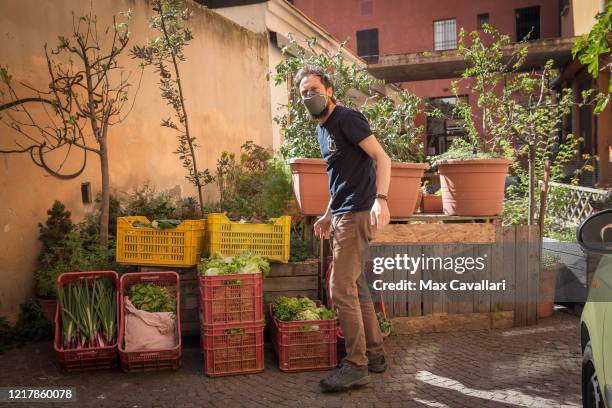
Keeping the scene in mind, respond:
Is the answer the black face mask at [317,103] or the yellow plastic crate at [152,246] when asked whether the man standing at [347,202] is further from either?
the yellow plastic crate at [152,246]

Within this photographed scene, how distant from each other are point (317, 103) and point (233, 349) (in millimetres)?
1981

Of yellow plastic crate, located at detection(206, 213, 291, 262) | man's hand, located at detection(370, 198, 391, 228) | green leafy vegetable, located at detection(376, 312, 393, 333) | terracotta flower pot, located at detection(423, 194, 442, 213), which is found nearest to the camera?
man's hand, located at detection(370, 198, 391, 228)

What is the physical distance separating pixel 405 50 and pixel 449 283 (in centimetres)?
2529

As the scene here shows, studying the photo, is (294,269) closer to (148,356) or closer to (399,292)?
(399,292)

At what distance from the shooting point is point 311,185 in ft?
18.2

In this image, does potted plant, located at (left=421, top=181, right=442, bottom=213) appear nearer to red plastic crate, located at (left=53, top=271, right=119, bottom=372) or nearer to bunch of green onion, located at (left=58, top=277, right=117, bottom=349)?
bunch of green onion, located at (left=58, top=277, right=117, bottom=349)

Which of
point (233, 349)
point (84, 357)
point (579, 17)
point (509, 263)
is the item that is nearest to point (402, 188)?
point (509, 263)

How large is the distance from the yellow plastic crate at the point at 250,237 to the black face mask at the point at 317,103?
47.9 inches

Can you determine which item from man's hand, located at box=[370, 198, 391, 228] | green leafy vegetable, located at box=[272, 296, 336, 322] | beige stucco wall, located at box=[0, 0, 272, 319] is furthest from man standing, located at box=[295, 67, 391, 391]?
beige stucco wall, located at box=[0, 0, 272, 319]

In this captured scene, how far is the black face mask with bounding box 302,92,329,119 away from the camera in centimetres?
404

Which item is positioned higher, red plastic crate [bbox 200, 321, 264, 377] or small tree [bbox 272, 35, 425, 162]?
small tree [bbox 272, 35, 425, 162]

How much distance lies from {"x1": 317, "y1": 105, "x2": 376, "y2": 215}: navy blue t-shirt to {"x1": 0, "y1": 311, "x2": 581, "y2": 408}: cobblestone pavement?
4.38 feet

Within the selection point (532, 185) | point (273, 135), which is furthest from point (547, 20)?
point (532, 185)

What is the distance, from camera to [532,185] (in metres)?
6.64
